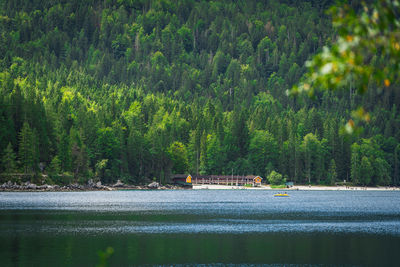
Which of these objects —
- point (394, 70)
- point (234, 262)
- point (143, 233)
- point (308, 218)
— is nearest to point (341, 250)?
point (234, 262)

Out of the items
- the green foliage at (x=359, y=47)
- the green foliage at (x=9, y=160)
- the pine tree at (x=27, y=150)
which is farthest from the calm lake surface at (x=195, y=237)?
the pine tree at (x=27, y=150)

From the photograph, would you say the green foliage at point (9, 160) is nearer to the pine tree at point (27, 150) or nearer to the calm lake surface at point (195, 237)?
the pine tree at point (27, 150)

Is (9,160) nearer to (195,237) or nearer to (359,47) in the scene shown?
(195,237)

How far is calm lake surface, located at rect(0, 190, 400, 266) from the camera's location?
59469 mm

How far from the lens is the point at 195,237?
76688 mm

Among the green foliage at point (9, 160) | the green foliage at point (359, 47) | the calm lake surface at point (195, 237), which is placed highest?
the green foliage at point (9, 160)

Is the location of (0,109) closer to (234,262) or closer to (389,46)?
(234,262)

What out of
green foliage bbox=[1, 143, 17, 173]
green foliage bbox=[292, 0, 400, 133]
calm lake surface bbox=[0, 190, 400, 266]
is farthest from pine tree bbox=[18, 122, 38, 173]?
green foliage bbox=[292, 0, 400, 133]

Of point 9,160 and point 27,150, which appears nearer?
point 9,160

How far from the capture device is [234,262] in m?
57.8

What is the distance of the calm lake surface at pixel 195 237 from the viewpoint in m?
59.5

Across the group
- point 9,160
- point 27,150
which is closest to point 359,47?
point 9,160

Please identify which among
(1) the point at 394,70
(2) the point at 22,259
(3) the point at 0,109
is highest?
(3) the point at 0,109

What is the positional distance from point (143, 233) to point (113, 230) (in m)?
5.20
